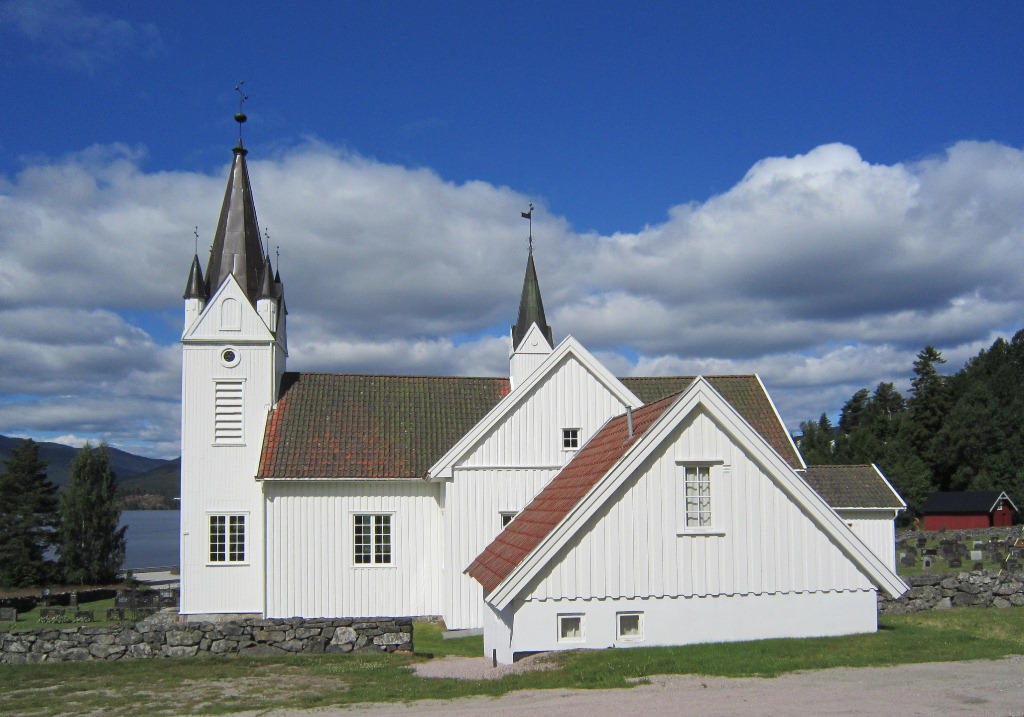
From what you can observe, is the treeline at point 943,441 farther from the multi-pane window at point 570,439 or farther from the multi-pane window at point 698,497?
the multi-pane window at point 698,497

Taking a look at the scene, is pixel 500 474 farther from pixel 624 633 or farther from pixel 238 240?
pixel 238 240

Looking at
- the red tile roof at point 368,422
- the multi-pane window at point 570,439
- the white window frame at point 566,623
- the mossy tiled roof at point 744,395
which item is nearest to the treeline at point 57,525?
the red tile roof at point 368,422

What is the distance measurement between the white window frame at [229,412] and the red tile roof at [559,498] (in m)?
11.0

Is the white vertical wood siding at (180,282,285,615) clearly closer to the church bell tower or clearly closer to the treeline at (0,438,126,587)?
the church bell tower

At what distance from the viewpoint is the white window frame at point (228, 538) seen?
84.4 feet

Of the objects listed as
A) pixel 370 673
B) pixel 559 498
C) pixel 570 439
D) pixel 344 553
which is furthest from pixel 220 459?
pixel 559 498

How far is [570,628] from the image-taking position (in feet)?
48.9

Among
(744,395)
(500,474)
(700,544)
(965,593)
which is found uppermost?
(744,395)

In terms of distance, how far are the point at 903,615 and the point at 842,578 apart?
20.3ft

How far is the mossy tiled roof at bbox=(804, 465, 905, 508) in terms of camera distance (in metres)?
34.6

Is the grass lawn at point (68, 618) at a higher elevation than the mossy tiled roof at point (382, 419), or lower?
lower

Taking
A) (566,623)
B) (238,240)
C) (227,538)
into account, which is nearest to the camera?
(566,623)

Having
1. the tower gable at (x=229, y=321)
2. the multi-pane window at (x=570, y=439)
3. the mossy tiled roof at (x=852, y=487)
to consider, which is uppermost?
the tower gable at (x=229, y=321)

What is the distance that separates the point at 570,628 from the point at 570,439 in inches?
373
